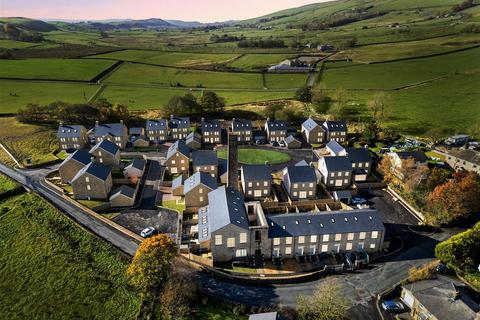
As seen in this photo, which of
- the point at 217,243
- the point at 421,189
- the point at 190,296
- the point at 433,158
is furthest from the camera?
the point at 433,158

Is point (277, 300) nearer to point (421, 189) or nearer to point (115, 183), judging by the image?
point (421, 189)

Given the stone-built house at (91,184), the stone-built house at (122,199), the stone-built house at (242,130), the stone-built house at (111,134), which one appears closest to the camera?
the stone-built house at (122,199)

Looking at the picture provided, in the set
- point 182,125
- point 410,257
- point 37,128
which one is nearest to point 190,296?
point 410,257

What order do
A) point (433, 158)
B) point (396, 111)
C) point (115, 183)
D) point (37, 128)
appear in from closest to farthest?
point (115, 183) < point (433, 158) < point (37, 128) < point (396, 111)

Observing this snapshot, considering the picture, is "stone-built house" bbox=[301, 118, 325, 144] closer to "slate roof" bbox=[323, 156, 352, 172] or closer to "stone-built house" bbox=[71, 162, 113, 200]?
"slate roof" bbox=[323, 156, 352, 172]

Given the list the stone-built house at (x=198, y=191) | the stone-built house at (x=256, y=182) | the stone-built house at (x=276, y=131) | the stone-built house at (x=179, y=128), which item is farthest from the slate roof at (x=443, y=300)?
the stone-built house at (x=179, y=128)

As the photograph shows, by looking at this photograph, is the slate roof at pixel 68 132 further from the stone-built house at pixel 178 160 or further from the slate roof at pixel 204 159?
the slate roof at pixel 204 159
